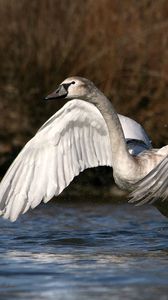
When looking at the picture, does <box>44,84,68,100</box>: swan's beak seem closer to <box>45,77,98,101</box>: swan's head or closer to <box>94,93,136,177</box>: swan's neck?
<box>45,77,98,101</box>: swan's head

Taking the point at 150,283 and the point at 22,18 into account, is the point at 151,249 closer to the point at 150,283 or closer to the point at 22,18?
the point at 150,283

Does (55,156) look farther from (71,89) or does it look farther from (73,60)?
(73,60)

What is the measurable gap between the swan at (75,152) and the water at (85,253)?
0.43 m

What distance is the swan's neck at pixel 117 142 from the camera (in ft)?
28.9

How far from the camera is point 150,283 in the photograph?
7035 millimetres

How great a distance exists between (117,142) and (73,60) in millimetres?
4293

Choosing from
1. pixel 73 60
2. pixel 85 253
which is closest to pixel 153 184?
pixel 85 253

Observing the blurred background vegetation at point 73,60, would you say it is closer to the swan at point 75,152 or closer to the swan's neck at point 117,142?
the swan at point 75,152

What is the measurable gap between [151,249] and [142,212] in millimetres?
2537

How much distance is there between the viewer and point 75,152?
970 cm

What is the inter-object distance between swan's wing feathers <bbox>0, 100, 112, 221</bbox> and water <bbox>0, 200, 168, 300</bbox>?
0.38 meters

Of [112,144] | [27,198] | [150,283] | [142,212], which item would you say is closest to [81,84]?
[112,144]

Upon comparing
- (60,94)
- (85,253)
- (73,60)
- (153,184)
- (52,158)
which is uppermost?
(73,60)

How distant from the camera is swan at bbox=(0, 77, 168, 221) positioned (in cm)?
879
